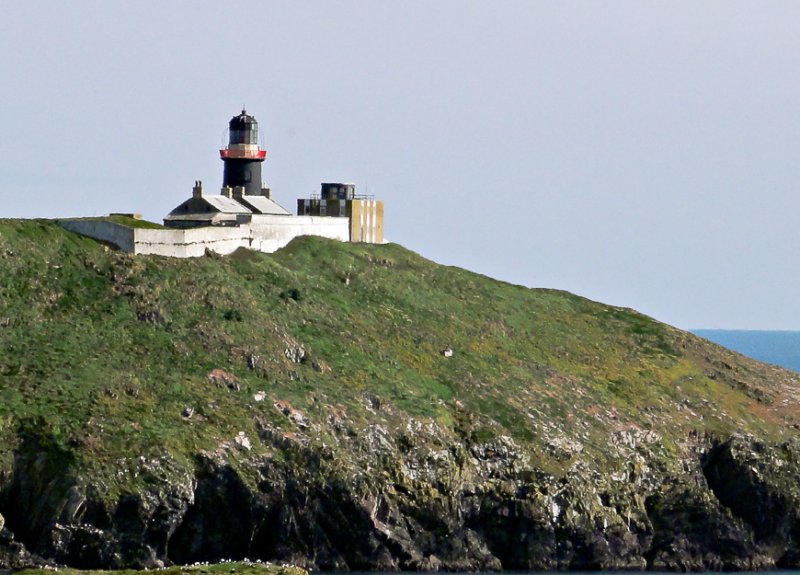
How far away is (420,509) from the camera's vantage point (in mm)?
124062

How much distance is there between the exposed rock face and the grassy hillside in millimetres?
1852

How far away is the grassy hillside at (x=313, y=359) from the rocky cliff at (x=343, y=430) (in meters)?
Answer: 0.20

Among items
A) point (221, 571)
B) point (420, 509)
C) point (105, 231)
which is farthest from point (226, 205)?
point (221, 571)

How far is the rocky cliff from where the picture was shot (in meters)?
115

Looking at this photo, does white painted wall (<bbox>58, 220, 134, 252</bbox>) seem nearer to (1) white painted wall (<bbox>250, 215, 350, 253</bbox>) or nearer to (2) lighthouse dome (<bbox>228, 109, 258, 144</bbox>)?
(1) white painted wall (<bbox>250, 215, 350, 253</bbox>)

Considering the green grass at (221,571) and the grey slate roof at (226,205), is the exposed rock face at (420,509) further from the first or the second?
the grey slate roof at (226,205)

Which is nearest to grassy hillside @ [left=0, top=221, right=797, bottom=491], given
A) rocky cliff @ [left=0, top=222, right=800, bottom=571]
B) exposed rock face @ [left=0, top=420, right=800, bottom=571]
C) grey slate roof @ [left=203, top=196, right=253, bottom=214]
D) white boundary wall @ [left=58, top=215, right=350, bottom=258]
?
rocky cliff @ [left=0, top=222, right=800, bottom=571]

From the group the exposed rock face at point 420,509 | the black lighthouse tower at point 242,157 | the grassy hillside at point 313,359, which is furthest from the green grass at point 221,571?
the black lighthouse tower at point 242,157

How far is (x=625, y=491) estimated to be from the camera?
133250mm

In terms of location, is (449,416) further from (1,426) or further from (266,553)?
(1,426)

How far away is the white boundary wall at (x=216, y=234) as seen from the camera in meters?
138

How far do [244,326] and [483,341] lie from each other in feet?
76.2

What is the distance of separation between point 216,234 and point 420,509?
32289mm

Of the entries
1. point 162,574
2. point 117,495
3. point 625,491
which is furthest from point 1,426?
point 625,491
